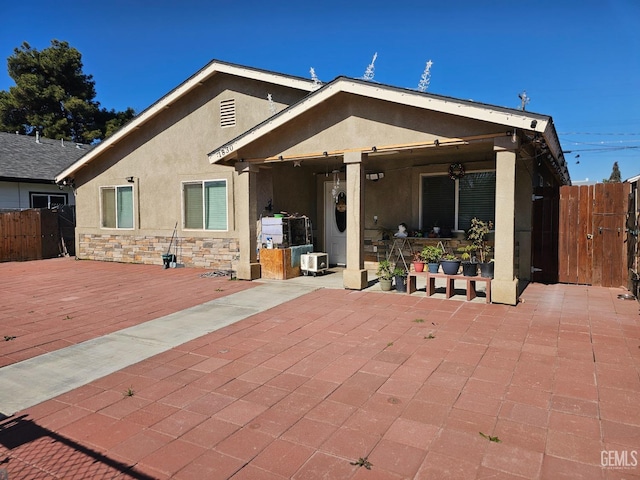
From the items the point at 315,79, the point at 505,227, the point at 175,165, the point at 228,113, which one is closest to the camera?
the point at 505,227

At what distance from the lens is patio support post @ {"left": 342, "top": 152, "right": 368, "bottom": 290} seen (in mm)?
7766

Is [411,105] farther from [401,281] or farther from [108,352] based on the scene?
[108,352]

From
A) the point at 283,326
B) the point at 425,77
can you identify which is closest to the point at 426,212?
the point at 425,77

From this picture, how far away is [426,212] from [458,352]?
18.9ft

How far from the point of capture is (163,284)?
9242 millimetres

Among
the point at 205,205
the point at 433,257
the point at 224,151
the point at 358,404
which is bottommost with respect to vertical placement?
the point at 358,404

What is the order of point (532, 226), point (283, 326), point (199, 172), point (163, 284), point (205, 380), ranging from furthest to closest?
point (199, 172) < point (163, 284) < point (532, 226) < point (283, 326) < point (205, 380)

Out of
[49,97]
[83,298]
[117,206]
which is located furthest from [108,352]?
[49,97]

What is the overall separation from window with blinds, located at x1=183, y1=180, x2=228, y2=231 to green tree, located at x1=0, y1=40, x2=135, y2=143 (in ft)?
66.9

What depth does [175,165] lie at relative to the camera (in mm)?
11898

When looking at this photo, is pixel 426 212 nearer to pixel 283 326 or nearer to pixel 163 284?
pixel 283 326

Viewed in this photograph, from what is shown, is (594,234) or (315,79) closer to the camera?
(594,234)

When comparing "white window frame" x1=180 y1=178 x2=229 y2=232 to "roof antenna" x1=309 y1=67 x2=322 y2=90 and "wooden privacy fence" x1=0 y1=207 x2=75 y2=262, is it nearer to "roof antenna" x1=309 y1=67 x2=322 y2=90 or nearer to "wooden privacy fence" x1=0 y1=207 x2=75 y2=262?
"roof antenna" x1=309 y1=67 x2=322 y2=90

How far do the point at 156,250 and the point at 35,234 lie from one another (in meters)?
5.49
